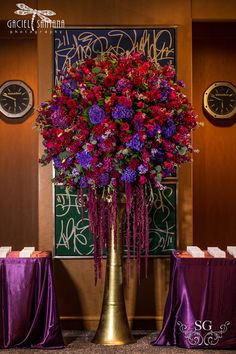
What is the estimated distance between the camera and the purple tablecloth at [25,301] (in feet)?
13.2

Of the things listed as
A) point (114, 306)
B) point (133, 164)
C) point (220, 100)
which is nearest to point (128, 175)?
point (133, 164)

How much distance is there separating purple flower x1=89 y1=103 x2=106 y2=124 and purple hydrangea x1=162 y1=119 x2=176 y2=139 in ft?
1.25

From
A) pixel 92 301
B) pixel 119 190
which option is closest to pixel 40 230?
pixel 92 301

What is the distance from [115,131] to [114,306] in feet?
3.80

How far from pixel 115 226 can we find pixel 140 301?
2.95 ft

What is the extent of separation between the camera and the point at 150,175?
3.93 meters

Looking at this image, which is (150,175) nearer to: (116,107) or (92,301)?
(116,107)

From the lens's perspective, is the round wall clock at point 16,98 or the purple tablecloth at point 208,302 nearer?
the purple tablecloth at point 208,302

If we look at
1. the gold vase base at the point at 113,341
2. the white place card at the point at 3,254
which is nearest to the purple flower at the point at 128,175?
the white place card at the point at 3,254

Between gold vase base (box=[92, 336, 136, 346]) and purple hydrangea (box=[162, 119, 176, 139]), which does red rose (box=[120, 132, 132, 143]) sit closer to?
purple hydrangea (box=[162, 119, 176, 139])

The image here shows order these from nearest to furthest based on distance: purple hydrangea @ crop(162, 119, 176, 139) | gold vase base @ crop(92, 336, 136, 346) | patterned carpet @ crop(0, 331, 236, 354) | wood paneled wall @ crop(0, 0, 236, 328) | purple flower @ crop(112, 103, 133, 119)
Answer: purple flower @ crop(112, 103, 133, 119) → purple hydrangea @ crop(162, 119, 176, 139) → patterned carpet @ crop(0, 331, 236, 354) → gold vase base @ crop(92, 336, 136, 346) → wood paneled wall @ crop(0, 0, 236, 328)

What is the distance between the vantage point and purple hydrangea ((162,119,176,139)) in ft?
12.7

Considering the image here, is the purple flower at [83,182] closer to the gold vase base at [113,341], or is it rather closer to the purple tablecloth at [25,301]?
the purple tablecloth at [25,301]

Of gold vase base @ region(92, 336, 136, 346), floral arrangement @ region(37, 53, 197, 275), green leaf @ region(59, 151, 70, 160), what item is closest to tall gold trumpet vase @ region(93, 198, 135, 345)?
gold vase base @ region(92, 336, 136, 346)
